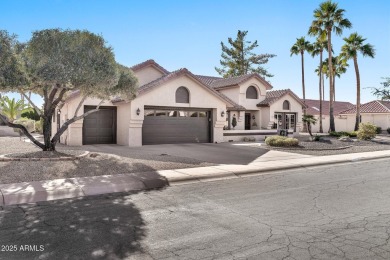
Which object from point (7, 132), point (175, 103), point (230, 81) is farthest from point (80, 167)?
point (230, 81)

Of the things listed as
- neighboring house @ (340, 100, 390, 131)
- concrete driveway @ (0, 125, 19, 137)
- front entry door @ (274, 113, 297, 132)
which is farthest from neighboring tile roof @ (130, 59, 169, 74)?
neighboring house @ (340, 100, 390, 131)

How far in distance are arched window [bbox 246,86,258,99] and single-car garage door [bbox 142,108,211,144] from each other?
9.67 metres

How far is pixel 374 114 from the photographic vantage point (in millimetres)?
44812

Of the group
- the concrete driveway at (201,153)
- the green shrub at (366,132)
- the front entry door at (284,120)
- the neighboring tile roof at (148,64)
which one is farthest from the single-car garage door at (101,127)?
the green shrub at (366,132)

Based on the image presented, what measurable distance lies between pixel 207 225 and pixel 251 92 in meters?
28.6

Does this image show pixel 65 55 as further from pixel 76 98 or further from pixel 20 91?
pixel 76 98

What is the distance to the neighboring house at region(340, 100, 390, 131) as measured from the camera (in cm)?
4372

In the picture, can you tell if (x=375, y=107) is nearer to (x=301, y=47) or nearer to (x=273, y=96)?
(x=301, y=47)

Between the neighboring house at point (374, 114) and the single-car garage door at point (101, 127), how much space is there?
3689cm

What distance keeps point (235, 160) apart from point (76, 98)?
1157cm

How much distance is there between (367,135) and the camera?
28.9 meters

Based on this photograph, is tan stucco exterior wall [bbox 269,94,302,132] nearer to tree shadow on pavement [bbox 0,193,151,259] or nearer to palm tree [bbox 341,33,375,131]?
palm tree [bbox 341,33,375,131]

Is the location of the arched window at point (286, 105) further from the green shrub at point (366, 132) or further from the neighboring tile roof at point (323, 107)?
the neighboring tile roof at point (323, 107)

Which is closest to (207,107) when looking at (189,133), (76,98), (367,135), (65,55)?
(189,133)
